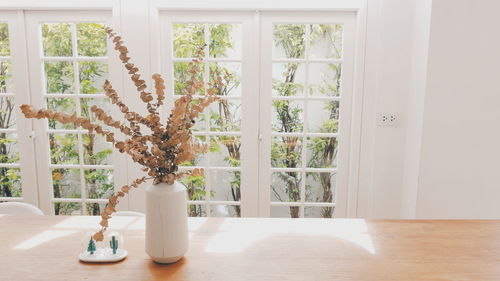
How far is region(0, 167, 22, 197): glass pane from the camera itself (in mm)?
3564

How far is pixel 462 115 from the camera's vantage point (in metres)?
2.85

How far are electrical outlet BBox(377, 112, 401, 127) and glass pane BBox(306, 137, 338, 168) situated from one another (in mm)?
398

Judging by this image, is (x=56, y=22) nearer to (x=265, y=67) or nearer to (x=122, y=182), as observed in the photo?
(x=122, y=182)

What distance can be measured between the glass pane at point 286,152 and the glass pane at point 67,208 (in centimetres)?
172

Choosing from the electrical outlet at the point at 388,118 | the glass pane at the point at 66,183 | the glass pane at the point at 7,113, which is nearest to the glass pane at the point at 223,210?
the glass pane at the point at 66,183

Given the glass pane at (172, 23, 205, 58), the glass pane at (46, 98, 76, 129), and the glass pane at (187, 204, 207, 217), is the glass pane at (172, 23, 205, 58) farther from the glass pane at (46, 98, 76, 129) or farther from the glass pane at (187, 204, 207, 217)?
the glass pane at (187, 204, 207, 217)

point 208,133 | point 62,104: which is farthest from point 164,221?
point 62,104

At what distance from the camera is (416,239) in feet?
5.27

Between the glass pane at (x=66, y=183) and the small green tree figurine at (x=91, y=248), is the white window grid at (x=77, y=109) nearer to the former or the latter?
the glass pane at (x=66, y=183)

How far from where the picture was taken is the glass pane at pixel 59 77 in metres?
3.38

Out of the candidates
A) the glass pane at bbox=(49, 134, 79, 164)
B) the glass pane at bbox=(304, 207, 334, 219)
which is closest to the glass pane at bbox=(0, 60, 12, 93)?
the glass pane at bbox=(49, 134, 79, 164)

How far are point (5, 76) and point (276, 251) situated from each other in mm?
2957

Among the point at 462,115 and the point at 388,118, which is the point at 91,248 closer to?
the point at 388,118

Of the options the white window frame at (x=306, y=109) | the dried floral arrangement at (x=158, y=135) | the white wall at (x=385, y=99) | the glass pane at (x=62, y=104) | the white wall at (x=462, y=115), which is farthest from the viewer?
the glass pane at (x=62, y=104)
